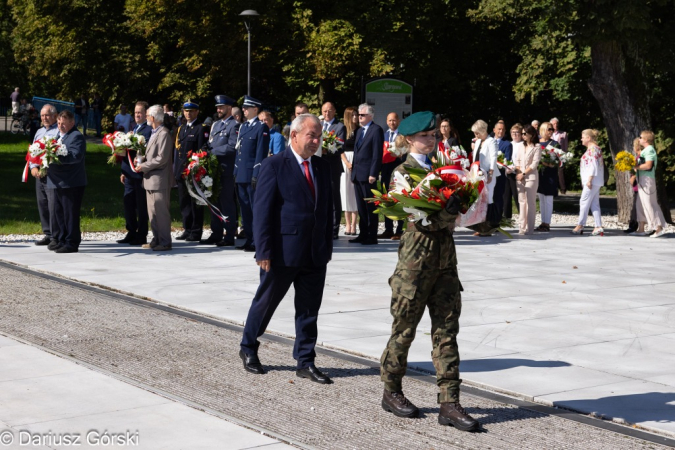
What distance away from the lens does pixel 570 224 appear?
20562 millimetres

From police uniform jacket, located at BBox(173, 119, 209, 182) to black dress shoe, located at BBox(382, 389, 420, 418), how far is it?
32.6ft

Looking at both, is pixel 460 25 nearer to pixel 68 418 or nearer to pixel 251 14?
pixel 251 14

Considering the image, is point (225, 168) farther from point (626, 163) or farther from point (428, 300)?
point (428, 300)

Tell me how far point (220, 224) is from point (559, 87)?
19.1 metres

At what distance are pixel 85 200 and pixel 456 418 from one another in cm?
1824

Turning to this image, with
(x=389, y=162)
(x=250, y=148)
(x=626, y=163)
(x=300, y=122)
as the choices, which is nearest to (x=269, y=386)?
(x=300, y=122)

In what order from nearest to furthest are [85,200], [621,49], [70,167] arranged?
[70,167], [621,49], [85,200]

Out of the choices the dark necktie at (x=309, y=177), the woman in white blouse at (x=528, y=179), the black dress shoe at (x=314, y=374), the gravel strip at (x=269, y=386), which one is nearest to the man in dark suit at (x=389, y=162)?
the woman in white blouse at (x=528, y=179)

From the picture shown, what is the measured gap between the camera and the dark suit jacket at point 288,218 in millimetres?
7125

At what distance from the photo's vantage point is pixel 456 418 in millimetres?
6035

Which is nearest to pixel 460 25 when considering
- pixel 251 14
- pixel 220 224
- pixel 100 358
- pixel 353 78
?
pixel 353 78

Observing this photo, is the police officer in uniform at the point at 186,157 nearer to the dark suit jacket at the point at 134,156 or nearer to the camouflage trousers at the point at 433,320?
the dark suit jacket at the point at 134,156

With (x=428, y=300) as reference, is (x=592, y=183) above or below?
above

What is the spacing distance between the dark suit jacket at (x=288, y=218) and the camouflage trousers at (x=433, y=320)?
0.99 meters
